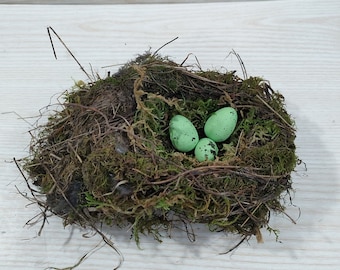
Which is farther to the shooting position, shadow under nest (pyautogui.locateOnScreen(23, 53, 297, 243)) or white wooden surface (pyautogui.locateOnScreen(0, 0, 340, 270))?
white wooden surface (pyautogui.locateOnScreen(0, 0, 340, 270))

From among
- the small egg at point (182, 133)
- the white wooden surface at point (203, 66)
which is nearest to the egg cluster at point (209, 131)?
the small egg at point (182, 133)

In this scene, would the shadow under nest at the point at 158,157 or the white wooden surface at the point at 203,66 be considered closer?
the shadow under nest at the point at 158,157

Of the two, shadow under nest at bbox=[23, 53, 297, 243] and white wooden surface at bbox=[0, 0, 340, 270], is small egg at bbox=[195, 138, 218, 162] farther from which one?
white wooden surface at bbox=[0, 0, 340, 270]

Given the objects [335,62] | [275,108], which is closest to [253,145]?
[275,108]

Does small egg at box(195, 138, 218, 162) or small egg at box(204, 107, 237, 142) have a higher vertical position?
small egg at box(204, 107, 237, 142)

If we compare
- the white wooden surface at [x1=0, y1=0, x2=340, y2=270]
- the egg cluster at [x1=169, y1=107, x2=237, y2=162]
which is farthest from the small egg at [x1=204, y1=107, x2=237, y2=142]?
the white wooden surface at [x1=0, y1=0, x2=340, y2=270]

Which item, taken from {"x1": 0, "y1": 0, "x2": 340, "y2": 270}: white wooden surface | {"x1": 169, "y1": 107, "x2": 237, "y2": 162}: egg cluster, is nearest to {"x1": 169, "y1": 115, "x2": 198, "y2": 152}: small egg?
{"x1": 169, "y1": 107, "x2": 237, "y2": 162}: egg cluster

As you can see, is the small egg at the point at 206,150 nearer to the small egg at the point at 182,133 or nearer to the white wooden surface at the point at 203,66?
the small egg at the point at 182,133
